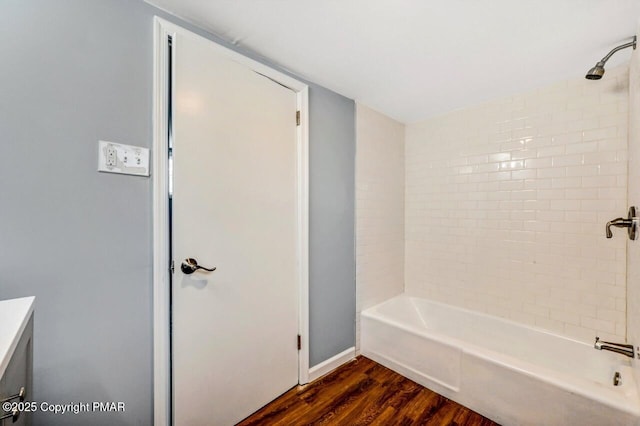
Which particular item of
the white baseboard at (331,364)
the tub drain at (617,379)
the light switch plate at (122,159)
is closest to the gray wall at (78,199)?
the light switch plate at (122,159)

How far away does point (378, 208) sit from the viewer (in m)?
2.50

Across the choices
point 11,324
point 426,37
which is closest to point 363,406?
point 11,324

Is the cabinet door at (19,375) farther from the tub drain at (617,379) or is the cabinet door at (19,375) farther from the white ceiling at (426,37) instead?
the tub drain at (617,379)

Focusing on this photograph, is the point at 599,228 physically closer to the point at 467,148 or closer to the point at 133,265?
the point at 467,148

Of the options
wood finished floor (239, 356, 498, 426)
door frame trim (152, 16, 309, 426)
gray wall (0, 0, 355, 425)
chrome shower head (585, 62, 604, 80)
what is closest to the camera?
gray wall (0, 0, 355, 425)

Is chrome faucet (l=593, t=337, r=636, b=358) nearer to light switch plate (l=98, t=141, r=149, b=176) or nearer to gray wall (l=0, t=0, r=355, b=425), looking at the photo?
gray wall (l=0, t=0, r=355, b=425)

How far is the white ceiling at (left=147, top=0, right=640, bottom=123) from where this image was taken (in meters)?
1.25

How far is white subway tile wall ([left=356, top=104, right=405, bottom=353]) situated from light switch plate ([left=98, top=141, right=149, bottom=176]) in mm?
1593

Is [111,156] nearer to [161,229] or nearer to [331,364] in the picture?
[161,229]

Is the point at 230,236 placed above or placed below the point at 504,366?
above

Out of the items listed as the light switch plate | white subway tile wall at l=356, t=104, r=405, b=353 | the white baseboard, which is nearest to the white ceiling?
white subway tile wall at l=356, t=104, r=405, b=353

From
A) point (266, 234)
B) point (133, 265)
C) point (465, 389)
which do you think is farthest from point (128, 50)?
point (465, 389)

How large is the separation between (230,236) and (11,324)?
2.91 ft

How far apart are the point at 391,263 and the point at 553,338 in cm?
129
